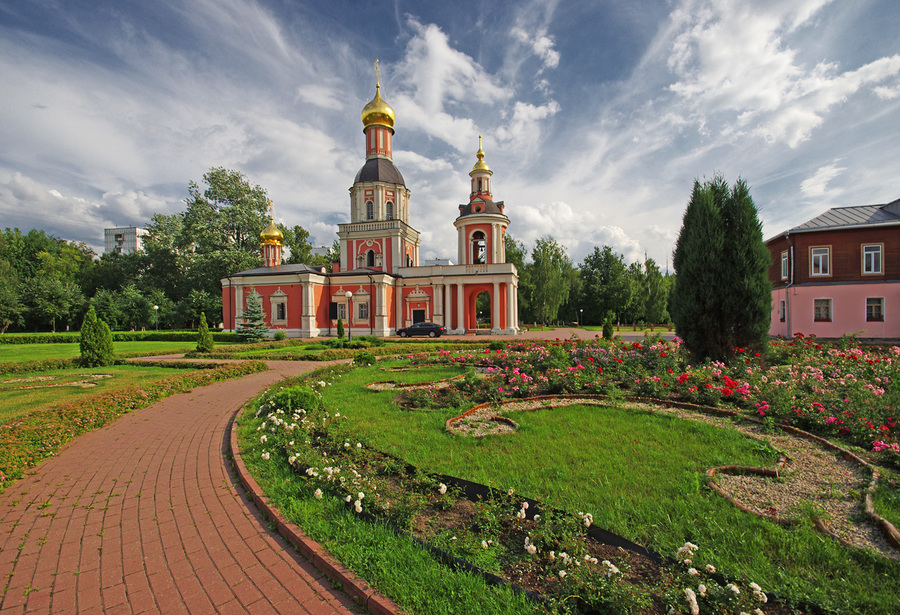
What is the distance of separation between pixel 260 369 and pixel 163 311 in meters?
31.4

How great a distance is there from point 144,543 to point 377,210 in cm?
3093

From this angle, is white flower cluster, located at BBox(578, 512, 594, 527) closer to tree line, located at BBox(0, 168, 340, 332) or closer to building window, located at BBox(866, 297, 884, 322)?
building window, located at BBox(866, 297, 884, 322)

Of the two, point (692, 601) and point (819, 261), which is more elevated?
point (819, 261)

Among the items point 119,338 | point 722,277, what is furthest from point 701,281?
point 119,338

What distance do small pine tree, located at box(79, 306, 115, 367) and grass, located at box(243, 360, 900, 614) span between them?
1215 cm

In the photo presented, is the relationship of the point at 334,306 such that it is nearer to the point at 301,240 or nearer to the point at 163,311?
the point at 163,311

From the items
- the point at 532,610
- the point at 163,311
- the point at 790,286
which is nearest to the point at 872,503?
the point at 532,610

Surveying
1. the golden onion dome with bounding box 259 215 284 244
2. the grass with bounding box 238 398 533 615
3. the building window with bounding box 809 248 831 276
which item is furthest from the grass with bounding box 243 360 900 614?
the golden onion dome with bounding box 259 215 284 244

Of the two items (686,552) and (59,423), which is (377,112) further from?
(686,552)

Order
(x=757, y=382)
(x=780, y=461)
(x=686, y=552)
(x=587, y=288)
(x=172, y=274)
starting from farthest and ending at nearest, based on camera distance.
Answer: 1. (x=587, y=288)
2. (x=172, y=274)
3. (x=757, y=382)
4. (x=780, y=461)
5. (x=686, y=552)

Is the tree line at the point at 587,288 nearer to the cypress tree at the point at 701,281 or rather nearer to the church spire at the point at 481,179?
the church spire at the point at 481,179

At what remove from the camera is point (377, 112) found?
32.8 m

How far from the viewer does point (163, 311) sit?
36.4 m

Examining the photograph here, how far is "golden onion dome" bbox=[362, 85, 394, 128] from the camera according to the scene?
3284cm
